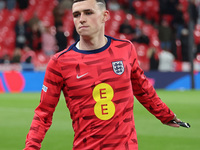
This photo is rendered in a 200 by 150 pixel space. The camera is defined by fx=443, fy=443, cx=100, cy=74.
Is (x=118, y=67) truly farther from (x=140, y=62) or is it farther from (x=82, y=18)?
(x=140, y=62)

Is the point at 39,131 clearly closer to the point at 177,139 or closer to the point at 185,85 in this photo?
the point at 177,139

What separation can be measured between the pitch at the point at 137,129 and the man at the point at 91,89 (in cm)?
323

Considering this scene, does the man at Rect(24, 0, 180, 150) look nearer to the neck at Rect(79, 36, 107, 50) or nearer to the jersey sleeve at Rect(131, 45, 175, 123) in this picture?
the neck at Rect(79, 36, 107, 50)

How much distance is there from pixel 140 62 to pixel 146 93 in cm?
1506

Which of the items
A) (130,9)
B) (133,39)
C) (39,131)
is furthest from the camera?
(130,9)

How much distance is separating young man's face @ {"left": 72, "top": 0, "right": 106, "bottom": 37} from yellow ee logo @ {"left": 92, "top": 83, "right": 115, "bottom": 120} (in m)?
0.42

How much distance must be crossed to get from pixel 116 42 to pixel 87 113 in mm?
628

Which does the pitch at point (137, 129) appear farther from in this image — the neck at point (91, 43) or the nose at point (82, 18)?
the nose at point (82, 18)

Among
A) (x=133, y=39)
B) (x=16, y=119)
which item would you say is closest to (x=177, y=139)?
(x=16, y=119)

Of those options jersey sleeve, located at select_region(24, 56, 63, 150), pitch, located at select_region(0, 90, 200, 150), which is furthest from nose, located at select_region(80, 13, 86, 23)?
pitch, located at select_region(0, 90, 200, 150)

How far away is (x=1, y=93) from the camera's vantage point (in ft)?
54.1

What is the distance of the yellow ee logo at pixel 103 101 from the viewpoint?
3348 millimetres

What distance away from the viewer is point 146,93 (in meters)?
3.75

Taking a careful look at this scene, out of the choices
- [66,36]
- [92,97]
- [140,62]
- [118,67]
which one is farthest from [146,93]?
[66,36]
